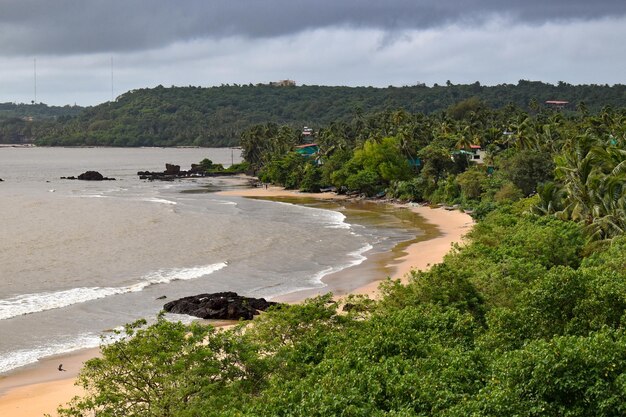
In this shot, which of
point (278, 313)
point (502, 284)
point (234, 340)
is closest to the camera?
point (234, 340)

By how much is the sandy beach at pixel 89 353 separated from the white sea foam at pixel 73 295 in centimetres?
849

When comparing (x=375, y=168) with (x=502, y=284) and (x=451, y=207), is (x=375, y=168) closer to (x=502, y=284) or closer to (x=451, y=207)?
(x=451, y=207)

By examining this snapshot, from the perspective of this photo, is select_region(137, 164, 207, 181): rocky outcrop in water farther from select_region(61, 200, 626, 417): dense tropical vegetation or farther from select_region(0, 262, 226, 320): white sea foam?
select_region(61, 200, 626, 417): dense tropical vegetation

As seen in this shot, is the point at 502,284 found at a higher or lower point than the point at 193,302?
higher

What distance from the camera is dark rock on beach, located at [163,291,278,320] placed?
A: 35688 millimetres

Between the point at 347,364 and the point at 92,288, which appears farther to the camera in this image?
the point at 92,288

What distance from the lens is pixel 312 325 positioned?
2209 centimetres

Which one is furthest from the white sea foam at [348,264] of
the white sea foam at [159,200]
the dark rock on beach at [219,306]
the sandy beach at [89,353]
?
the white sea foam at [159,200]

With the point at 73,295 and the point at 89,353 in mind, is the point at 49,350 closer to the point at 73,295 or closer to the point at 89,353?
the point at 89,353

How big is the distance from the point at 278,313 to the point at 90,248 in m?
39.6

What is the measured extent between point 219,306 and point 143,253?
2084cm

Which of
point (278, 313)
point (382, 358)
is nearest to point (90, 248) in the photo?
point (278, 313)

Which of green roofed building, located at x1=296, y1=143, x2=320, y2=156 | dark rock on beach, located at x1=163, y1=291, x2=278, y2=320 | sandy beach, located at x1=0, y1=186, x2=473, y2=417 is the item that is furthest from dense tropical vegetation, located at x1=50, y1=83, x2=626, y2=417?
green roofed building, located at x1=296, y1=143, x2=320, y2=156

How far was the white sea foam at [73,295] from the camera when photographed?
124ft
